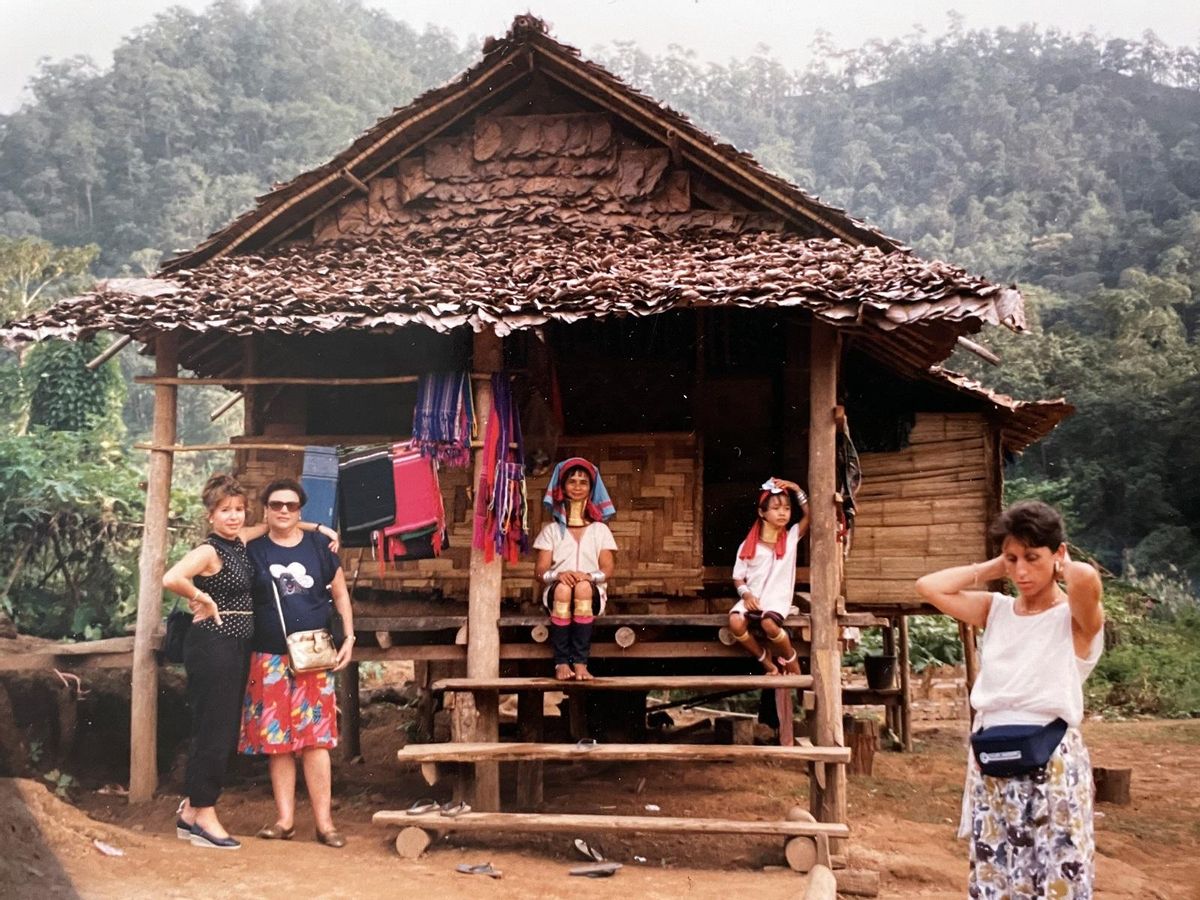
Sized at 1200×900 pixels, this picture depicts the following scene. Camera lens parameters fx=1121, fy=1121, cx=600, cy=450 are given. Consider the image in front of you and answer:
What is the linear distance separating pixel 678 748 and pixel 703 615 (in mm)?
1026

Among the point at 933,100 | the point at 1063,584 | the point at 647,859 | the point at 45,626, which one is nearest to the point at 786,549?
the point at 647,859

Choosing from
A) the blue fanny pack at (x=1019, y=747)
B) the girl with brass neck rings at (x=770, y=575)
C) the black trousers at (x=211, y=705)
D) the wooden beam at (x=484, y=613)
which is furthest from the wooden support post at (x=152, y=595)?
the blue fanny pack at (x=1019, y=747)

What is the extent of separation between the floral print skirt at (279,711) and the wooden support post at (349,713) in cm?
422

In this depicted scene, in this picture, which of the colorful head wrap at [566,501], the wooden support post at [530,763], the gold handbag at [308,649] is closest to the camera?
the gold handbag at [308,649]

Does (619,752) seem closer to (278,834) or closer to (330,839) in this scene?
(330,839)

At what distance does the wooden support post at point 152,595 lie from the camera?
25.2ft

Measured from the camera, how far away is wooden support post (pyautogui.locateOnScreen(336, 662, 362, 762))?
36.3 ft

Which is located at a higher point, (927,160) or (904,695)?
(927,160)

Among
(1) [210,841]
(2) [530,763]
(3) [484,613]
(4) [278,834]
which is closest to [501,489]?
(3) [484,613]

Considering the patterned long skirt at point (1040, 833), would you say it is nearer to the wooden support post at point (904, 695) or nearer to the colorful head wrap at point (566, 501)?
the colorful head wrap at point (566, 501)

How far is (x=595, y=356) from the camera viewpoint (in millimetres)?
9617

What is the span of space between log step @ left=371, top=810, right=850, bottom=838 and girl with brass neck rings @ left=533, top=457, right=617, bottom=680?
37.0 inches

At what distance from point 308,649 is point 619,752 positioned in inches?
78.6

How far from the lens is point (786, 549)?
7.52 metres
